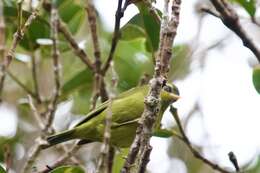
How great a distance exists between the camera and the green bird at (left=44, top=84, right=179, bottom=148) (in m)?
2.21

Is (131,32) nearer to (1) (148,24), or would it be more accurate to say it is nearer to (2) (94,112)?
(1) (148,24)

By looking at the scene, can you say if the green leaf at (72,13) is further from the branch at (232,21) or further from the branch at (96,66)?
the branch at (232,21)

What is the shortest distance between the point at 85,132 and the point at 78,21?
73cm

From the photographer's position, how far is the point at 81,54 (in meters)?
2.59

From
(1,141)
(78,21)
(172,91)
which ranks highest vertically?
(78,21)

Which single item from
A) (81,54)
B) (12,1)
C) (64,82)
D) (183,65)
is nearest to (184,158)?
(183,65)

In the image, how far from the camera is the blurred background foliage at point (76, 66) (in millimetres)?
2525

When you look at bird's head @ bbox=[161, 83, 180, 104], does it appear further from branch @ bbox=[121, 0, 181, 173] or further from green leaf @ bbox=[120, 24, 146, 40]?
branch @ bbox=[121, 0, 181, 173]

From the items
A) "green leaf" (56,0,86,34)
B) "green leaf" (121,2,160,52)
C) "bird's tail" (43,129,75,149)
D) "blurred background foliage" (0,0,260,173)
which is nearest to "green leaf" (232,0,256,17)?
"blurred background foliage" (0,0,260,173)

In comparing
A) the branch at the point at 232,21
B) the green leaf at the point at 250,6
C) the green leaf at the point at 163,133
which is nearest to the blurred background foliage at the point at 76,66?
the green leaf at the point at 250,6

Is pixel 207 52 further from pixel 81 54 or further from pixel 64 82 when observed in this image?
pixel 81 54

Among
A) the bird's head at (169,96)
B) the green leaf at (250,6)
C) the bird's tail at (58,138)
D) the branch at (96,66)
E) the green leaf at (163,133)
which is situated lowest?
the green leaf at (163,133)

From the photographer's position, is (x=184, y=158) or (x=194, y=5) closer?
(x=184, y=158)

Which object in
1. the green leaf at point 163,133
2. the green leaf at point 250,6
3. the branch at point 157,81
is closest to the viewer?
the branch at point 157,81
